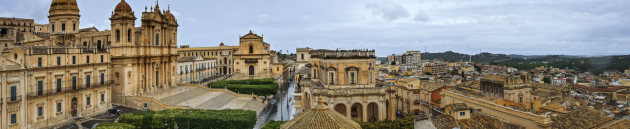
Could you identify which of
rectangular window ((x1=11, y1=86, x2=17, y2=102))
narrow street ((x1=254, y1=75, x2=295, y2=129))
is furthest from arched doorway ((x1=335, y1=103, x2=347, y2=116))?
rectangular window ((x1=11, y1=86, x2=17, y2=102))

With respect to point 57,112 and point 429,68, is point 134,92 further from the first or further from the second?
point 429,68

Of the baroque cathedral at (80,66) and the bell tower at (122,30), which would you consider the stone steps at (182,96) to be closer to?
the baroque cathedral at (80,66)

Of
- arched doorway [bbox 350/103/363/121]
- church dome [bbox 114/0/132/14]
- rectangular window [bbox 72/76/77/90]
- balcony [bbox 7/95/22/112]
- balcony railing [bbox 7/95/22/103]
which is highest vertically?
church dome [bbox 114/0/132/14]

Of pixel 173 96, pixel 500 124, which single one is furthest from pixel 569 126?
pixel 173 96

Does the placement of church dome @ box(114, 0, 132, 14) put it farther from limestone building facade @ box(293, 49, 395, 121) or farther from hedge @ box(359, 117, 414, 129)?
hedge @ box(359, 117, 414, 129)

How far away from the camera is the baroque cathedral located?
1091 inches

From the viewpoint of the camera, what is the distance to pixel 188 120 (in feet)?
93.2

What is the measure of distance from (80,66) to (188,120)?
12.7 metres

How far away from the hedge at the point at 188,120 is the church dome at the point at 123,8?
17282 millimetres

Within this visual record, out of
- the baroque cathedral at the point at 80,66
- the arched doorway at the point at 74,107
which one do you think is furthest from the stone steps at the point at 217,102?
the arched doorway at the point at 74,107

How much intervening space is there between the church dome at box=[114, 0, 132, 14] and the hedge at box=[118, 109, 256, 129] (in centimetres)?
1728

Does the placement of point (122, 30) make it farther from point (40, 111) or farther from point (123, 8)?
point (40, 111)

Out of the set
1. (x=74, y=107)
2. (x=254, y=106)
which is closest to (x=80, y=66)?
(x=74, y=107)

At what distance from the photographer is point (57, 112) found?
3119 cm
